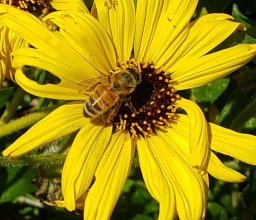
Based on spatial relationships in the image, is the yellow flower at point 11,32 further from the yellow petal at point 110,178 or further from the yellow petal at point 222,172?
the yellow petal at point 222,172

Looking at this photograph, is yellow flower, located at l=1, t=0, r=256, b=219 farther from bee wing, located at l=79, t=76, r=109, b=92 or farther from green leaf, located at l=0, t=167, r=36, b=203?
green leaf, located at l=0, t=167, r=36, b=203

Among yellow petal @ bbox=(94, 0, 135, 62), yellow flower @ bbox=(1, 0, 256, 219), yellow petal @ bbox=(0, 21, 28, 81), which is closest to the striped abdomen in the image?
yellow flower @ bbox=(1, 0, 256, 219)

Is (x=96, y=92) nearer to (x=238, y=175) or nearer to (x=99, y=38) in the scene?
(x=99, y=38)

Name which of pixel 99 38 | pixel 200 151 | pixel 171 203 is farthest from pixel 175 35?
pixel 171 203

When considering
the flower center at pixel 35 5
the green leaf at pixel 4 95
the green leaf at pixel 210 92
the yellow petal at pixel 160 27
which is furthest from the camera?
the green leaf at pixel 210 92

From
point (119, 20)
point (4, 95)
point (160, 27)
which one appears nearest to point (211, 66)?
point (160, 27)

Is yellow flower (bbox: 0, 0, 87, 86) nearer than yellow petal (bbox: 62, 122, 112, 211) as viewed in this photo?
No

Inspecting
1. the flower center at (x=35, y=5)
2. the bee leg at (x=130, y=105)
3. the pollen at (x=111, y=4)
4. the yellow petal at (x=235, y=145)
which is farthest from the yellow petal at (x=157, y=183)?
the flower center at (x=35, y=5)

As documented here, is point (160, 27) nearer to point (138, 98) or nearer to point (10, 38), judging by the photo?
point (138, 98)
